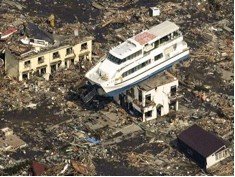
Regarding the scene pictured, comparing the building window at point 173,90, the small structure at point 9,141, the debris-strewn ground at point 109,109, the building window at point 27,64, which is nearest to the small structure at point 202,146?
the debris-strewn ground at point 109,109

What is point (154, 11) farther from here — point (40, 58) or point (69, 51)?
point (40, 58)

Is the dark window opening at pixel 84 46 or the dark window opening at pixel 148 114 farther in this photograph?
the dark window opening at pixel 84 46

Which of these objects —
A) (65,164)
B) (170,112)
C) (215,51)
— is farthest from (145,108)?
(215,51)

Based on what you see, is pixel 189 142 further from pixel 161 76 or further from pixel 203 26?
pixel 203 26

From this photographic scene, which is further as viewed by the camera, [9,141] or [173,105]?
[173,105]

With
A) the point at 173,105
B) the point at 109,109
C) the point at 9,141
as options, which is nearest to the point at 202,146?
the point at 173,105

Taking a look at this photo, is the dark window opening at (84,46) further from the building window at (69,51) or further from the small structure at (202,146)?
the small structure at (202,146)

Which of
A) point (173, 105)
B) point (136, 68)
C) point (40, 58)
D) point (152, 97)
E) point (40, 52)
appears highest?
point (136, 68)
